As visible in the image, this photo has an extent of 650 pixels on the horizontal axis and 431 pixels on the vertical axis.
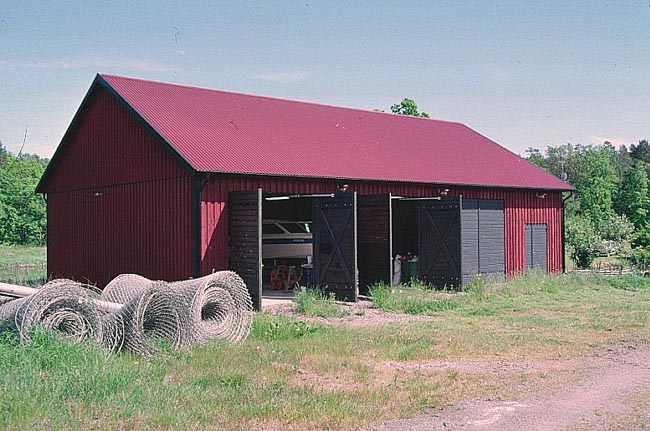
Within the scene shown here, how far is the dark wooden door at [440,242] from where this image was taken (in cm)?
1970

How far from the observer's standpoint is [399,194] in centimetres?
2086

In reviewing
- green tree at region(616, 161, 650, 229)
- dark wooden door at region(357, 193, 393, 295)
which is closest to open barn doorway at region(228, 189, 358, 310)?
dark wooden door at region(357, 193, 393, 295)

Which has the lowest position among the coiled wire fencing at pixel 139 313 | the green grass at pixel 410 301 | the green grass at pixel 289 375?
the green grass at pixel 289 375

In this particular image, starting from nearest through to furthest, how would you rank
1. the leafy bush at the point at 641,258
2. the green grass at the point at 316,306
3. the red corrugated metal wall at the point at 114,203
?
the green grass at the point at 316,306
the red corrugated metal wall at the point at 114,203
the leafy bush at the point at 641,258

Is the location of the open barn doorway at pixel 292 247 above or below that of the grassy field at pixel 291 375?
above

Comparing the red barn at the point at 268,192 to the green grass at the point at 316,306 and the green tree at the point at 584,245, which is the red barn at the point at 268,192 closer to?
the green grass at the point at 316,306

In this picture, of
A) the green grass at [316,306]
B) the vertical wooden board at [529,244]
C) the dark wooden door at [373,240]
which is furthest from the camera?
the vertical wooden board at [529,244]

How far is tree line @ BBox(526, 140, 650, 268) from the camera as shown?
2850 centimetres

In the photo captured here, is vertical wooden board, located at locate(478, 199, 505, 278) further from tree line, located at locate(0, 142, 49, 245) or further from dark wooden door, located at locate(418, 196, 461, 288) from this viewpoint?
tree line, located at locate(0, 142, 49, 245)

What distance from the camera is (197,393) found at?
7918mm

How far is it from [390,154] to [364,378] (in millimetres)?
14042

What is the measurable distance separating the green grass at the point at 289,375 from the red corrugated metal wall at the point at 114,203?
4.75 m

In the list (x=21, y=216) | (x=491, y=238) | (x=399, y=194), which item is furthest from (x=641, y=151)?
(x=399, y=194)

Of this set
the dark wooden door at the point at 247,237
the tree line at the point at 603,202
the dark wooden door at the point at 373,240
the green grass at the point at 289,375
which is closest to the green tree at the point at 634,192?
the tree line at the point at 603,202
